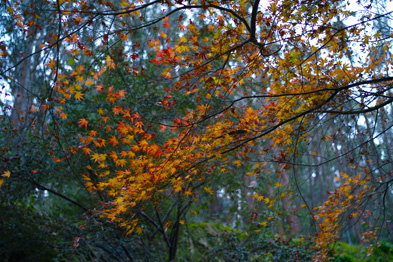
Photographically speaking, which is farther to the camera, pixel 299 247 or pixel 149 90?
pixel 149 90

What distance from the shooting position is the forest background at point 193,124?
3.24 m

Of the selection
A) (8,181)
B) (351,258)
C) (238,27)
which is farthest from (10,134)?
(351,258)

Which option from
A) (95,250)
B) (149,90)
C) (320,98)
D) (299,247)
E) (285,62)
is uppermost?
(149,90)

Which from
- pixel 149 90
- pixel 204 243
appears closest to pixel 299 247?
pixel 204 243

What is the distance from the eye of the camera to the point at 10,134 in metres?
4.89

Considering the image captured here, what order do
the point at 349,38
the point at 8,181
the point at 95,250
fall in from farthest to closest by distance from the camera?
the point at 95,250
the point at 8,181
the point at 349,38

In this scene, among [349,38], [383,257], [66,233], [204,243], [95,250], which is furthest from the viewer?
[383,257]

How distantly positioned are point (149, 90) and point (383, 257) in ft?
24.4

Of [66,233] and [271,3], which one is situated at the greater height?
[271,3]

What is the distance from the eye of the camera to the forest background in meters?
3.24

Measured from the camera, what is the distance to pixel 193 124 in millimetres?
2988

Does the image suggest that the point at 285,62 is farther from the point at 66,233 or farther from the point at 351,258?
the point at 351,258

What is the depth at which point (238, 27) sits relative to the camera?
3309mm

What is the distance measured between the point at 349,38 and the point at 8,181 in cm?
486
